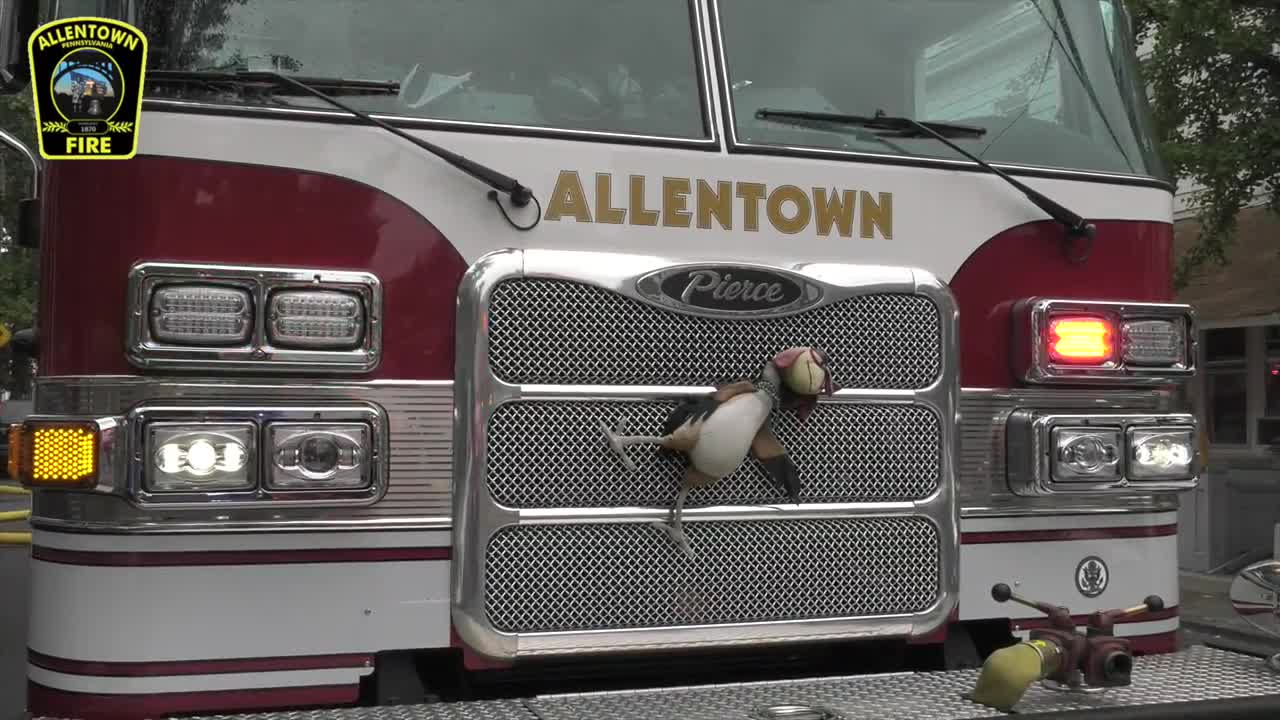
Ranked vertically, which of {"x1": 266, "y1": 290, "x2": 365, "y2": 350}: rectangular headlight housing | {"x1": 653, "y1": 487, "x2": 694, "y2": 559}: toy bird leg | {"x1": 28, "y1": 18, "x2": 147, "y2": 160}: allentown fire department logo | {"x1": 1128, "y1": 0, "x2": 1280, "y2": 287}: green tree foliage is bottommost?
{"x1": 653, "y1": 487, "x2": 694, "y2": 559}: toy bird leg

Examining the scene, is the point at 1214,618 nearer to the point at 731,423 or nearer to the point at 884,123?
the point at 884,123

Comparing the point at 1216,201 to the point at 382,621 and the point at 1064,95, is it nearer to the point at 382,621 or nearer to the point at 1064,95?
the point at 1064,95

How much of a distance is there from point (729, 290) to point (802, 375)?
281mm

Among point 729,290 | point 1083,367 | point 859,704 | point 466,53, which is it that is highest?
point 466,53

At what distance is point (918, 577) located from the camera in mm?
3568

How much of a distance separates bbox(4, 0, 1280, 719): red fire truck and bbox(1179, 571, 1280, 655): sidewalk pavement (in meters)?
0.20

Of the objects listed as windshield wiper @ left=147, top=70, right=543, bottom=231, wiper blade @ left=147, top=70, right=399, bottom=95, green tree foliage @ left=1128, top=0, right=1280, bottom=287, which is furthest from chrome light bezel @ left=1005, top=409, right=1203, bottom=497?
green tree foliage @ left=1128, top=0, right=1280, bottom=287

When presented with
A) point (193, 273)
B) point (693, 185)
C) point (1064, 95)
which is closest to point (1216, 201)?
point (1064, 95)

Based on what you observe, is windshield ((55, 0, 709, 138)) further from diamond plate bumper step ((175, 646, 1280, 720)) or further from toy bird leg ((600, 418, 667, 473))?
diamond plate bumper step ((175, 646, 1280, 720))

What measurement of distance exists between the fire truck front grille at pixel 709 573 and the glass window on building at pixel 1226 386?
62.0 feet

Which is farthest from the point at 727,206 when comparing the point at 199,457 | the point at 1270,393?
the point at 1270,393

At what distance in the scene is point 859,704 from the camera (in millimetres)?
3082

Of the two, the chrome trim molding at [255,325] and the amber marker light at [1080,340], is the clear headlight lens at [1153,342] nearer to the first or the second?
the amber marker light at [1080,340]

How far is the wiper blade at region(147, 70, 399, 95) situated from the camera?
3010mm
